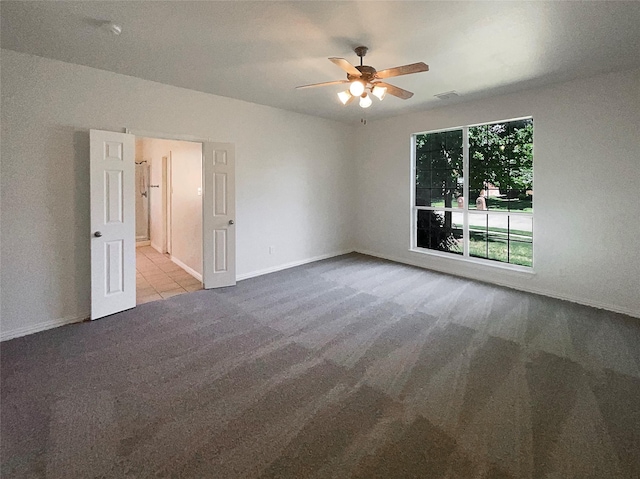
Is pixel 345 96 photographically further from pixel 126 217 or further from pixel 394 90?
pixel 126 217

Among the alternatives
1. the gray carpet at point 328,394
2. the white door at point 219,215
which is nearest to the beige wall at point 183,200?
the white door at point 219,215

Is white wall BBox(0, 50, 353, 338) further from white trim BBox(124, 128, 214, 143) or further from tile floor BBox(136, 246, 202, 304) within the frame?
tile floor BBox(136, 246, 202, 304)

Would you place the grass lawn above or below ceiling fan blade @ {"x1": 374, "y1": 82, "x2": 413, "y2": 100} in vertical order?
below

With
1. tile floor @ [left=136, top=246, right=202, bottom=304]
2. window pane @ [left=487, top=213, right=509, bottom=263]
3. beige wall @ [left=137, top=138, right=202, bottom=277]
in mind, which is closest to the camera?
tile floor @ [left=136, top=246, right=202, bottom=304]

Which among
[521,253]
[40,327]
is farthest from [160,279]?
[521,253]

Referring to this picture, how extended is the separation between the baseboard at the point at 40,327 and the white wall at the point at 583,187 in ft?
17.5

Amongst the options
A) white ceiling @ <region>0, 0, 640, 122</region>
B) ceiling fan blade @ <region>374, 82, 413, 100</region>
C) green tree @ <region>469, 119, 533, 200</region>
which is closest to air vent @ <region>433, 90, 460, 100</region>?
white ceiling @ <region>0, 0, 640, 122</region>

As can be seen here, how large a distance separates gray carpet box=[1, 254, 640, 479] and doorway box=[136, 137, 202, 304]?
1236 mm

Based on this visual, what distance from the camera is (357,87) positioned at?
2.97 meters

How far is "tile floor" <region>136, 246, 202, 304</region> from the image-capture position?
4.40 metres

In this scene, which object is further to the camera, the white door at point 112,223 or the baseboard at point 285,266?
the baseboard at point 285,266

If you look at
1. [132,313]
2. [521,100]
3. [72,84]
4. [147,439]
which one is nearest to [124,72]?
[72,84]

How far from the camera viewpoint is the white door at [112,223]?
3.44 metres

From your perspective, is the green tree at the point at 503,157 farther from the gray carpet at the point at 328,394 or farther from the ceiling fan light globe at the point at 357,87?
the ceiling fan light globe at the point at 357,87
